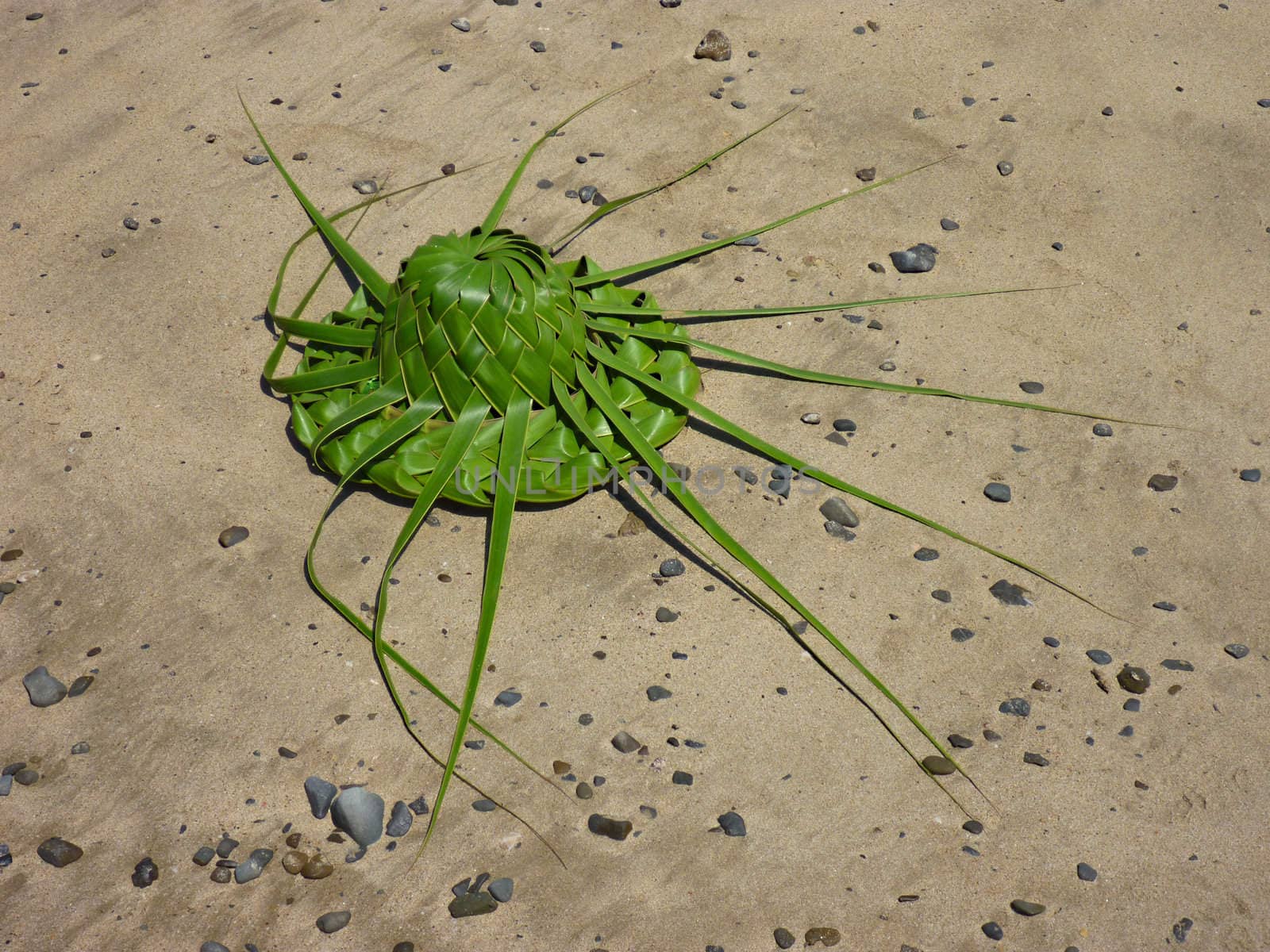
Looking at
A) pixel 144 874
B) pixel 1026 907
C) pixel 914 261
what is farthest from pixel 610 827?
pixel 914 261

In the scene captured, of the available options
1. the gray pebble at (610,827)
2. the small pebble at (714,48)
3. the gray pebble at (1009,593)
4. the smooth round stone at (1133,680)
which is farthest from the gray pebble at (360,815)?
the small pebble at (714,48)

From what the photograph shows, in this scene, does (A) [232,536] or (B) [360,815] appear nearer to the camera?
(B) [360,815]

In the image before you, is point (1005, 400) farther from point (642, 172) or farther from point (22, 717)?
point (22, 717)

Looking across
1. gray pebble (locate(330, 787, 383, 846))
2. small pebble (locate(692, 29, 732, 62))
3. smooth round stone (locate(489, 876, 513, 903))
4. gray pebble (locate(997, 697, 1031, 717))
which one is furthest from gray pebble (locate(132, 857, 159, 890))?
small pebble (locate(692, 29, 732, 62))

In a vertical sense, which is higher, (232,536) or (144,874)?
(232,536)

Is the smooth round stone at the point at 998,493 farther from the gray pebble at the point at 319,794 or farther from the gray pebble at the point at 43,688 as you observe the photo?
the gray pebble at the point at 43,688

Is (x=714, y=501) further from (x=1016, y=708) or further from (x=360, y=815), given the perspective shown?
(x=360, y=815)
